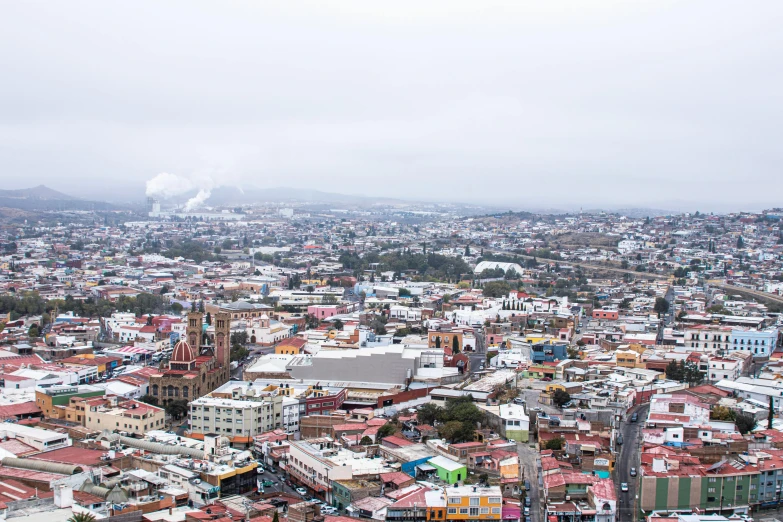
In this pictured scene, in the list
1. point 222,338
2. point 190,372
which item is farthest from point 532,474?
point 222,338

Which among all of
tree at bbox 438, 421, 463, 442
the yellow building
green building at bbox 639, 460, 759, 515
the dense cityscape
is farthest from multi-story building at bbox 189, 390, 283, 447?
green building at bbox 639, 460, 759, 515

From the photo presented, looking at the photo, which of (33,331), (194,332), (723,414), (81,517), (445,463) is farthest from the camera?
(33,331)

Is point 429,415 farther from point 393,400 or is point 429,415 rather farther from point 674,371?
point 674,371

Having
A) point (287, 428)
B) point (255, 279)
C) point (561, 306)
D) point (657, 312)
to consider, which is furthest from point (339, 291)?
point (287, 428)

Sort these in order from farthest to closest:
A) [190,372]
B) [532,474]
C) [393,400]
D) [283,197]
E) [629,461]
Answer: [283,197]
[190,372]
[393,400]
[629,461]
[532,474]

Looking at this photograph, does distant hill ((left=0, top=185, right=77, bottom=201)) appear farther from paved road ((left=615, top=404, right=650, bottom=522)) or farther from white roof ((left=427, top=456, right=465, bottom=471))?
white roof ((left=427, top=456, right=465, bottom=471))

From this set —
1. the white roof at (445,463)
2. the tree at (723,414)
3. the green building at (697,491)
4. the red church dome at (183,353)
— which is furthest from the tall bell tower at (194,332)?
the tree at (723,414)

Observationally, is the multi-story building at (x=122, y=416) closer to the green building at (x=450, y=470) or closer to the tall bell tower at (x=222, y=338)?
the tall bell tower at (x=222, y=338)

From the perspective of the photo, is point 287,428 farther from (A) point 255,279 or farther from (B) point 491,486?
(A) point 255,279
